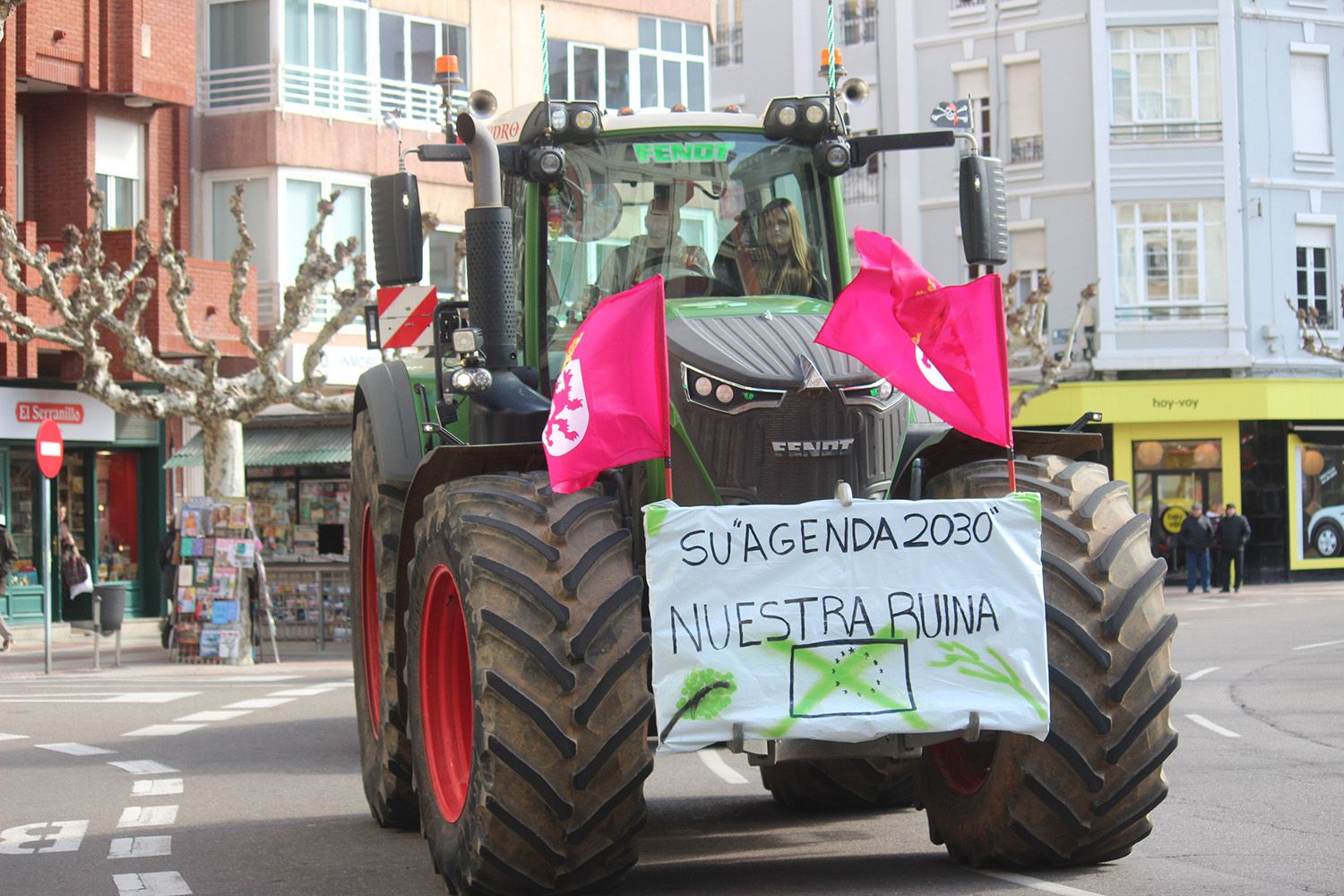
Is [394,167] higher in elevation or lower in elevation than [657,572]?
higher

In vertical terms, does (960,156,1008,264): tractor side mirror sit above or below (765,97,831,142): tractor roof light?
below

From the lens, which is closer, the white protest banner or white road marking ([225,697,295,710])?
the white protest banner

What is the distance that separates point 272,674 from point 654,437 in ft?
53.9

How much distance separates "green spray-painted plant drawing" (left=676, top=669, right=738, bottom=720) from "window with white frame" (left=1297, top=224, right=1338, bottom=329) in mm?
39025

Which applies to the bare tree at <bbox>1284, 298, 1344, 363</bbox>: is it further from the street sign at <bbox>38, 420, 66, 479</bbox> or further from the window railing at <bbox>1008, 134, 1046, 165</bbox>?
the street sign at <bbox>38, 420, 66, 479</bbox>

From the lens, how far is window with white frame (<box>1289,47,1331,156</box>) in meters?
43.7

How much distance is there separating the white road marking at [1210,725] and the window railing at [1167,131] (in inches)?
1135

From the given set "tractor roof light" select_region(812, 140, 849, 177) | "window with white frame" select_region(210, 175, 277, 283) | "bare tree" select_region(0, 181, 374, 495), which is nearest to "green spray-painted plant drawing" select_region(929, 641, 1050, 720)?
"tractor roof light" select_region(812, 140, 849, 177)

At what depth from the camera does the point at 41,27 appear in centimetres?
3036

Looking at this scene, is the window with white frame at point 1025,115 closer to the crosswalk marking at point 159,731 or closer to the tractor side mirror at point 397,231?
the crosswalk marking at point 159,731

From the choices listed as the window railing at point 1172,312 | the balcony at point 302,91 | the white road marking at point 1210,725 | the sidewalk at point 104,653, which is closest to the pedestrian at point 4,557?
the sidewalk at point 104,653

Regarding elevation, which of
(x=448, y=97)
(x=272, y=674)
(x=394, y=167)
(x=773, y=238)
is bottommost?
(x=272, y=674)

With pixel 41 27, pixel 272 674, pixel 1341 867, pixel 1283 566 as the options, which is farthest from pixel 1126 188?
pixel 1341 867

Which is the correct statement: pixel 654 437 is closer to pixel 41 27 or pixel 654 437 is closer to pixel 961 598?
pixel 961 598
